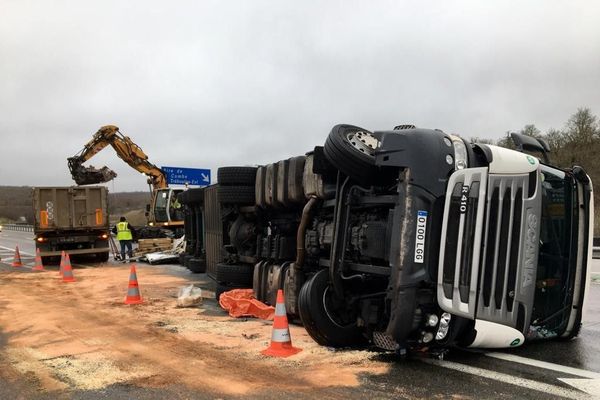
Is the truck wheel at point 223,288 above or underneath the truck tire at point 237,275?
underneath

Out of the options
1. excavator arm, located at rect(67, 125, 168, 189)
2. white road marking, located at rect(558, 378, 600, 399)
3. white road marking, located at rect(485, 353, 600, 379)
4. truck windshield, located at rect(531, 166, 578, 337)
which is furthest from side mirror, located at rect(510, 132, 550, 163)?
excavator arm, located at rect(67, 125, 168, 189)

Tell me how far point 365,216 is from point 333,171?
2.61 feet

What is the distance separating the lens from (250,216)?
325 inches

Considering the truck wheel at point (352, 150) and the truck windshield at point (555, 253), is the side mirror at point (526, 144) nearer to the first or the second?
the truck windshield at point (555, 253)

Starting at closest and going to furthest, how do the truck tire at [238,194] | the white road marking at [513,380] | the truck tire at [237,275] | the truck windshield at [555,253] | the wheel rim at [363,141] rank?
the white road marking at [513,380], the truck windshield at [555,253], the wheel rim at [363,141], the truck tire at [238,194], the truck tire at [237,275]

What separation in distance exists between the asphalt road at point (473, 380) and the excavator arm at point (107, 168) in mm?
18930

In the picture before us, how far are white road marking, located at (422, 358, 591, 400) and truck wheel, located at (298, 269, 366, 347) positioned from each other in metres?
0.77

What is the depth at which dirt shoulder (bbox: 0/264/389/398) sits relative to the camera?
14.3 feet

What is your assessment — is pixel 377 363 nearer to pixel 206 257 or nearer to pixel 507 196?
pixel 507 196

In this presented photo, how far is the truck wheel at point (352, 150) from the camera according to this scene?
4941 mm

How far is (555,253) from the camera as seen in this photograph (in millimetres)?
5004

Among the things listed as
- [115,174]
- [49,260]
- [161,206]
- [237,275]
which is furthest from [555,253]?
[115,174]

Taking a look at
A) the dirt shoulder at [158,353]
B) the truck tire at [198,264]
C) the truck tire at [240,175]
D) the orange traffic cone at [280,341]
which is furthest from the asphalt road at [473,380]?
the truck tire at [198,264]

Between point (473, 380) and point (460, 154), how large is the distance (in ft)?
Answer: 6.24
